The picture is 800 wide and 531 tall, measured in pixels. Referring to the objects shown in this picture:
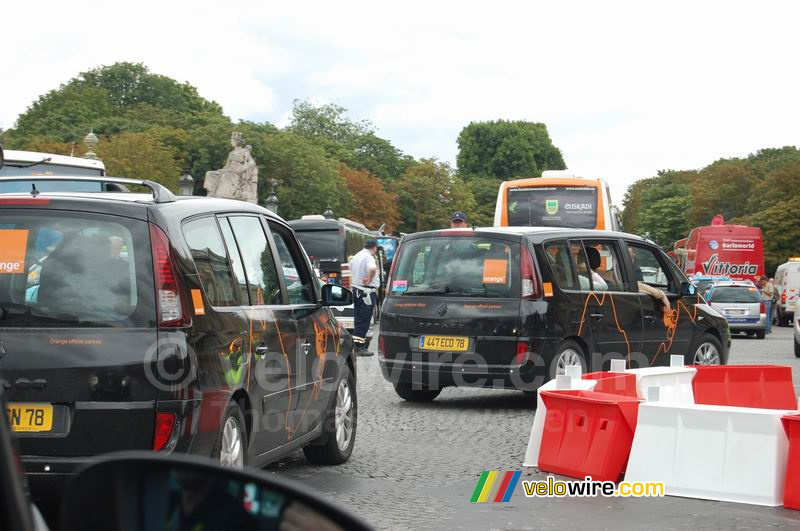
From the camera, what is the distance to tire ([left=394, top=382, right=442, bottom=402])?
12961 millimetres

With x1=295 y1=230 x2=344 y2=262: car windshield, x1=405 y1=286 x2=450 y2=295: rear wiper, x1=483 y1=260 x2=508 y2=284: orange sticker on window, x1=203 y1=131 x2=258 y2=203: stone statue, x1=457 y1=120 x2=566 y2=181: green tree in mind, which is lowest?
x1=405 y1=286 x2=450 y2=295: rear wiper

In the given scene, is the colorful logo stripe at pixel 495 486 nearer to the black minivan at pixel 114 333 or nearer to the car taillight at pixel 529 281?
the black minivan at pixel 114 333

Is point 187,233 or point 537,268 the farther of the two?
point 537,268

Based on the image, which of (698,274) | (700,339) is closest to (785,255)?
(698,274)

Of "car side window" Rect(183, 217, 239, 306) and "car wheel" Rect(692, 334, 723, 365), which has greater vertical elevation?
"car side window" Rect(183, 217, 239, 306)

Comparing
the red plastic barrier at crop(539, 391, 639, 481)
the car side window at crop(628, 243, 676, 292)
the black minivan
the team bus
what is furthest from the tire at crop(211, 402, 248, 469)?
the team bus

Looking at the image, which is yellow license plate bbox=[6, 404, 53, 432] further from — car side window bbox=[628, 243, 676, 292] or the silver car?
the silver car

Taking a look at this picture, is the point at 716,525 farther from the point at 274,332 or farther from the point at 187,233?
the point at 187,233

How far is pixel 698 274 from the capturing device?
51.1m

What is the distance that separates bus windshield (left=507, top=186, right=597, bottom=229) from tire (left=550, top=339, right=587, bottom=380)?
16.0 metres

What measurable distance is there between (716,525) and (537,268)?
5.64 metres

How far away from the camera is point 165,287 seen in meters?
5.85

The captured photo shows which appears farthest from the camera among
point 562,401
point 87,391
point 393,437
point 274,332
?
point 393,437

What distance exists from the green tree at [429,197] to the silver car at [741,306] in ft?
238
